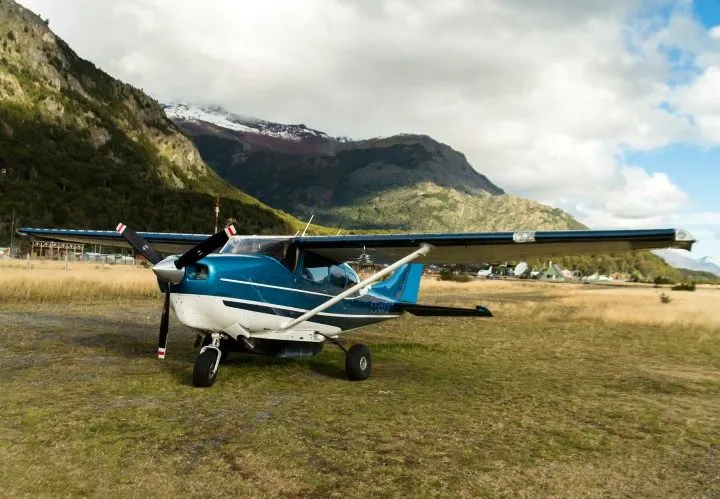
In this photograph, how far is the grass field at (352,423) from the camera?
4.37 meters

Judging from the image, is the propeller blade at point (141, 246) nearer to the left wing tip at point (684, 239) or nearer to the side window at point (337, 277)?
the side window at point (337, 277)

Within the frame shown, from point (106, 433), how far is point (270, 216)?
7500 inches

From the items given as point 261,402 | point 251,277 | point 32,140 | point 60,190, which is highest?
point 32,140

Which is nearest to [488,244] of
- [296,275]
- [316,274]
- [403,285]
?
[316,274]

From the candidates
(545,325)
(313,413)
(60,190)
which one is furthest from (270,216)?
(313,413)

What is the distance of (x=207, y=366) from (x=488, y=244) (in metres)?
4.93

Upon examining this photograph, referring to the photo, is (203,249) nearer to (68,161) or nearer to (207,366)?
(207,366)

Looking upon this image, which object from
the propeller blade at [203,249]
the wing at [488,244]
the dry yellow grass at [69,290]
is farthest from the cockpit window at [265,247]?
the dry yellow grass at [69,290]

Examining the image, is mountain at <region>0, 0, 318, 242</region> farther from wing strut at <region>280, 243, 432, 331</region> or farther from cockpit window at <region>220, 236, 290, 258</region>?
wing strut at <region>280, 243, 432, 331</region>

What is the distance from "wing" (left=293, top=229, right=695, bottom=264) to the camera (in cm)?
745

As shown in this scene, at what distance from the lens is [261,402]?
22.9ft

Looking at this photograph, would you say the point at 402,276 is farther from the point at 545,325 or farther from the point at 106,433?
the point at 545,325

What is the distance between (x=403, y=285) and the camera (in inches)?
504

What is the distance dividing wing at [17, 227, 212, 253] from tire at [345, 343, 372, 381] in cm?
452
